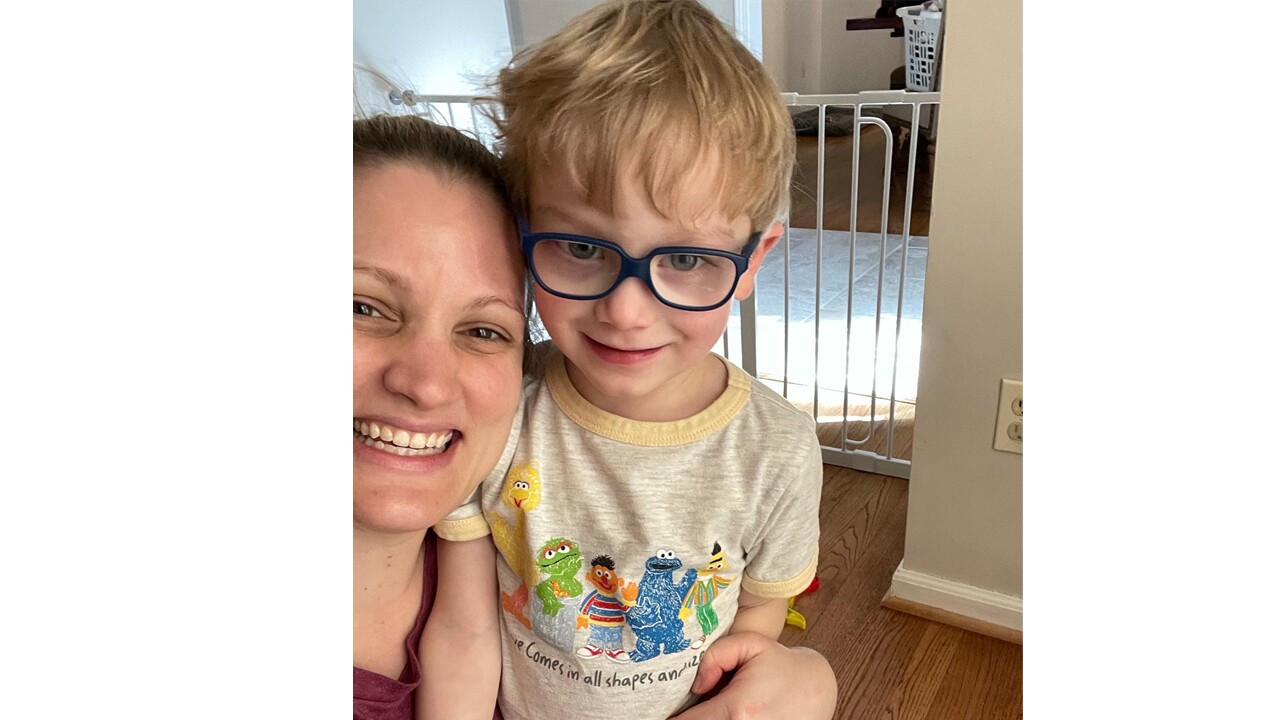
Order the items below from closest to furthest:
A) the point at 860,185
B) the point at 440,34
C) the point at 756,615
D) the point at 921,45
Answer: the point at 756,615, the point at 440,34, the point at 860,185, the point at 921,45

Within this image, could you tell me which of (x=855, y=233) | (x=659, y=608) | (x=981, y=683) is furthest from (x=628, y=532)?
(x=855, y=233)

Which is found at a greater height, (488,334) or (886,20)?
(886,20)

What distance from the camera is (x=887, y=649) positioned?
139cm

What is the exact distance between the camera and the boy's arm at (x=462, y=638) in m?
0.61

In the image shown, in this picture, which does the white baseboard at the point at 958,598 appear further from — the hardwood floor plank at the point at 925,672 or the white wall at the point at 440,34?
the white wall at the point at 440,34

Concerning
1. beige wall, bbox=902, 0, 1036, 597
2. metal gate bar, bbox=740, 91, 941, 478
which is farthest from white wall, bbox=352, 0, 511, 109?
beige wall, bbox=902, 0, 1036, 597

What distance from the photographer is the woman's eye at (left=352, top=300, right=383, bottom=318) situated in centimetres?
47

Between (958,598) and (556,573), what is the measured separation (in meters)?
1.06

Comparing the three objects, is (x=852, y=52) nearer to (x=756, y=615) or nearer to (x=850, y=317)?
(x=850, y=317)

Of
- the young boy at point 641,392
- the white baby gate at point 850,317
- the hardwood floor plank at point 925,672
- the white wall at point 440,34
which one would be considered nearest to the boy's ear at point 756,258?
the young boy at point 641,392
